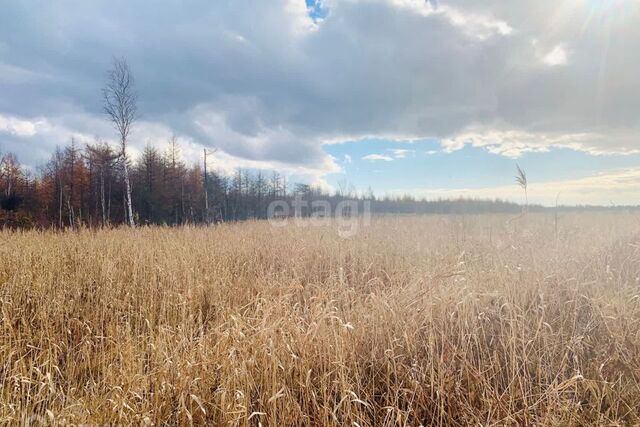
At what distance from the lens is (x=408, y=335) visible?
2.21m

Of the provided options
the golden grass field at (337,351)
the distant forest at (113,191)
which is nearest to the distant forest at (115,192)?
the distant forest at (113,191)

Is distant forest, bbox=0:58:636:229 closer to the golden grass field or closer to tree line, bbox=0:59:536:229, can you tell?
tree line, bbox=0:59:536:229

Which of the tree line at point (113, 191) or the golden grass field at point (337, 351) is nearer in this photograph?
the golden grass field at point (337, 351)

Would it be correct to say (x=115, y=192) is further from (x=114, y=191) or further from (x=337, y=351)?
(x=337, y=351)

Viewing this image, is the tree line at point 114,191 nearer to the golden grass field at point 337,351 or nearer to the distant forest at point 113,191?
the distant forest at point 113,191

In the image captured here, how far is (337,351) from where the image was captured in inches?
77.4

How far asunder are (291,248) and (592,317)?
14.7ft

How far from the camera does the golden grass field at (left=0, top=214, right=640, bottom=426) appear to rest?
5.54ft

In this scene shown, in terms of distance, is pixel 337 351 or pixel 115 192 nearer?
pixel 337 351

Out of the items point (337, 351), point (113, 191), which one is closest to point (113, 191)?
point (113, 191)

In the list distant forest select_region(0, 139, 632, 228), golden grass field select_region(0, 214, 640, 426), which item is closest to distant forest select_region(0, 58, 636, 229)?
distant forest select_region(0, 139, 632, 228)

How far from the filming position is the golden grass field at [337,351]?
1688mm

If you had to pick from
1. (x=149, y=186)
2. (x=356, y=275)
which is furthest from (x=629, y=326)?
(x=149, y=186)

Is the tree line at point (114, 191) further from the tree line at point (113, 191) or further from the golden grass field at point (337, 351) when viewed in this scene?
the golden grass field at point (337, 351)
